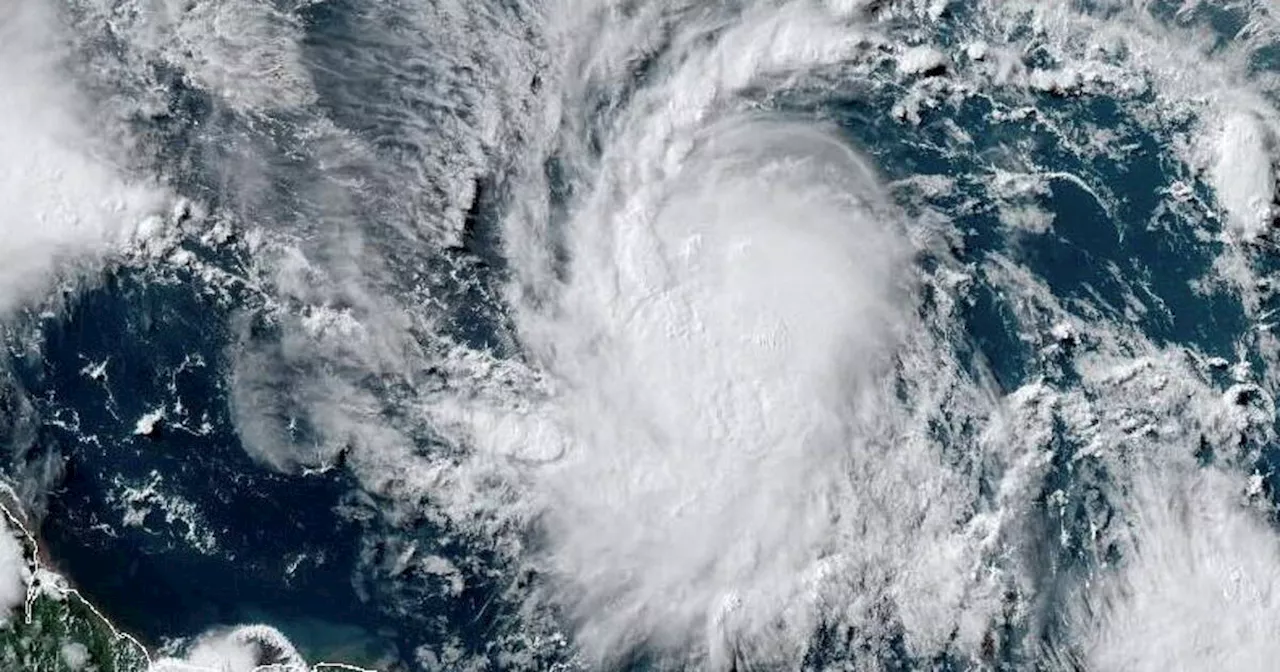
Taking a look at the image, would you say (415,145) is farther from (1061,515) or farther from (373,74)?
(1061,515)

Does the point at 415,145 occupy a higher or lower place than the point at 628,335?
higher

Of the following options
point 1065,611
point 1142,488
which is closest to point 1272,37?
point 1142,488

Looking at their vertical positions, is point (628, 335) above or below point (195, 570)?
above

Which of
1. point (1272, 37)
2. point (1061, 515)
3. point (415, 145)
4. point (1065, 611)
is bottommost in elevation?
point (1065, 611)

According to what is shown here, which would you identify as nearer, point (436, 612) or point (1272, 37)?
point (436, 612)

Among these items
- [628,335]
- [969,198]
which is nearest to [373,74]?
[628,335]

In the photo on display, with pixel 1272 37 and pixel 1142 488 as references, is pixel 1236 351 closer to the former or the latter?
pixel 1142 488
